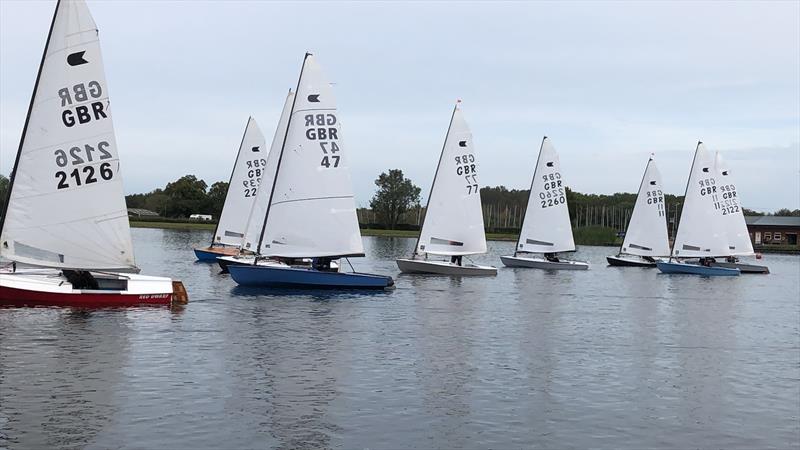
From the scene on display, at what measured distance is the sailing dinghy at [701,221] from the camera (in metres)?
81.7

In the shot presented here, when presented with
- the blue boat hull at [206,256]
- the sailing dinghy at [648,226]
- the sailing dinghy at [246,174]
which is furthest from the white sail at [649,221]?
the blue boat hull at [206,256]

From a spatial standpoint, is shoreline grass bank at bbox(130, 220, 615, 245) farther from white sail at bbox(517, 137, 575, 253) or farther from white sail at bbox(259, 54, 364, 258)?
white sail at bbox(259, 54, 364, 258)

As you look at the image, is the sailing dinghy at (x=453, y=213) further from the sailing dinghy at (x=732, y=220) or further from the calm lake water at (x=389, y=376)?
the sailing dinghy at (x=732, y=220)

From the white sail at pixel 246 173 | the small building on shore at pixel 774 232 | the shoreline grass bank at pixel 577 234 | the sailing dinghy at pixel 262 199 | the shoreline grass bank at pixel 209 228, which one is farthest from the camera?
the shoreline grass bank at pixel 209 228

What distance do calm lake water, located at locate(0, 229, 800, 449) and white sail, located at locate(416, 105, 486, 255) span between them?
1896 centimetres

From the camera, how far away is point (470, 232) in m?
63.2

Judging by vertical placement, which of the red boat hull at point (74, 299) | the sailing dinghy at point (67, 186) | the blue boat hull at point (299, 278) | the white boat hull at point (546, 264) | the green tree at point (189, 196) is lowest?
the red boat hull at point (74, 299)

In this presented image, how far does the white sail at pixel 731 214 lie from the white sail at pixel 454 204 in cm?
3238

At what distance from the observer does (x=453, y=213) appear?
62812 mm

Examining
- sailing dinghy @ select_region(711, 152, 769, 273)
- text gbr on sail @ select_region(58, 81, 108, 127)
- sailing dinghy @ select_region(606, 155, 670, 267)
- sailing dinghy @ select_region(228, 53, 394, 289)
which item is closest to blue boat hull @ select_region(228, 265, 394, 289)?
sailing dinghy @ select_region(228, 53, 394, 289)

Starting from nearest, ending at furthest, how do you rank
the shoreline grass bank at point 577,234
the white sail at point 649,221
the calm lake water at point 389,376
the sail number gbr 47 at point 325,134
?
the calm lake water at point 389,376, the sail number gbr 47 at point 325,134, the white sail at point 649,221, the shoreline grass bank at point 577,234

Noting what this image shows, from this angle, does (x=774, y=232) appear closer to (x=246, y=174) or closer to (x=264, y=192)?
(x=246, y=174)

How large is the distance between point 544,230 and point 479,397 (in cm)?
5660

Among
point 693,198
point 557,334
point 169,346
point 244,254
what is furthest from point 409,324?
point 693,198
